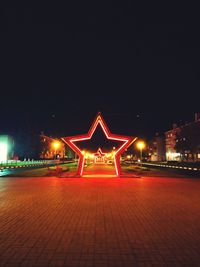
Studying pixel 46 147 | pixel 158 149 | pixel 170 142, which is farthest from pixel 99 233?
pixel 158 149

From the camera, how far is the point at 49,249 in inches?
231

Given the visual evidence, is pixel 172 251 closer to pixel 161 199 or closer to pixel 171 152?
pixel 161 199

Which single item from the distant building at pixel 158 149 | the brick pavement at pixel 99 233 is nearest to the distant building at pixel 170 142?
the distant building at pixel 158 149

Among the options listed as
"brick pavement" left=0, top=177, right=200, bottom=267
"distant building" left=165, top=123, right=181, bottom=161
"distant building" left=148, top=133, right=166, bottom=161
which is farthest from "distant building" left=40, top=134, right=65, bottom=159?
"brick pavement" left=0, top=177, right=200, bottom=267

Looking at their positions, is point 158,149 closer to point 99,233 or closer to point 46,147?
point 46,147

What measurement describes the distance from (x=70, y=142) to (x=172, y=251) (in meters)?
21.9

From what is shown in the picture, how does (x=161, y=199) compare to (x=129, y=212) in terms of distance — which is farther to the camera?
(x=161, y=199)

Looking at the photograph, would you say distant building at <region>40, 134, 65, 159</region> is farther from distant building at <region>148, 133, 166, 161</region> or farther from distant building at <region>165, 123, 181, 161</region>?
distant building at <region>165, 123, 181, 161</region>

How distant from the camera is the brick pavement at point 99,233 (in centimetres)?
536

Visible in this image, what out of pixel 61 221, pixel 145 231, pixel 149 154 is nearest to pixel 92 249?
pixel 145 231

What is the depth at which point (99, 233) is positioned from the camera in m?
7.11

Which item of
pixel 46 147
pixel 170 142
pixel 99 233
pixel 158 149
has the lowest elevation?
pixel 99 233

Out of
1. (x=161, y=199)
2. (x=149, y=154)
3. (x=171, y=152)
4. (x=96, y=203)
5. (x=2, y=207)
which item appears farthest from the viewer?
(x=149, y=154)

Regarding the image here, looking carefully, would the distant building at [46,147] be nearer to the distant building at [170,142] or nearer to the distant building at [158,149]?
the distant building at [158,149]
